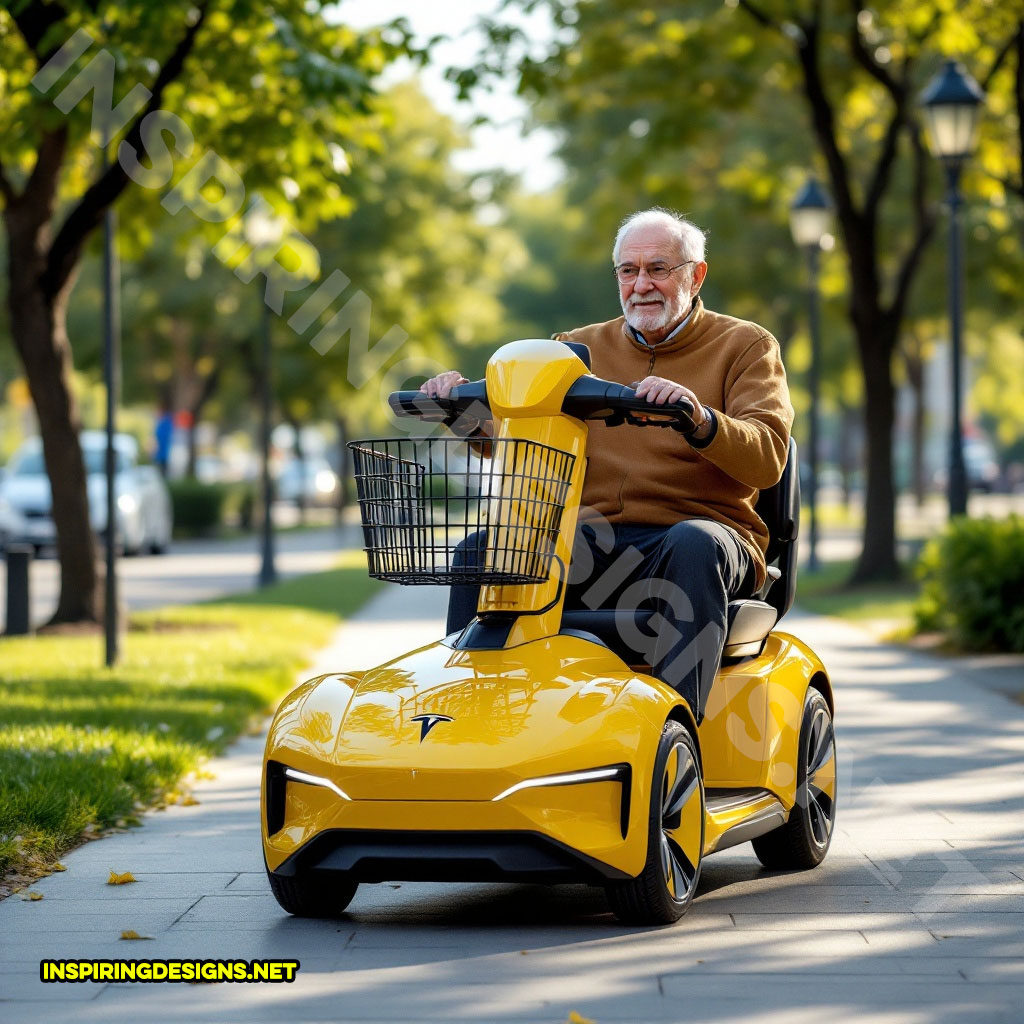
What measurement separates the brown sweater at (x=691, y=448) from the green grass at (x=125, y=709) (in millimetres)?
2220

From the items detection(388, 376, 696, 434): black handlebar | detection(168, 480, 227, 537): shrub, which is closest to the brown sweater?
detection(388, 376, 696, 434): black handlebar

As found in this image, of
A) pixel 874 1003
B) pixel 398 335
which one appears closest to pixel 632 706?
pixel 874 1003

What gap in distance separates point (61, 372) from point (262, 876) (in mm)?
9471

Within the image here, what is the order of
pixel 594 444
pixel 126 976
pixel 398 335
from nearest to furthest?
pixel 126 976 < pixel 594 444 < pixel 398 335

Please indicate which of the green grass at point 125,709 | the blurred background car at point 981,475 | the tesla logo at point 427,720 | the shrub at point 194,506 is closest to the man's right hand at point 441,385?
the tesla logo at point 427,720

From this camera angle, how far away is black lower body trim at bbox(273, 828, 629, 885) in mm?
4613

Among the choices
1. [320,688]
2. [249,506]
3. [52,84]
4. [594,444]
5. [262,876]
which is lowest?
[249,506]

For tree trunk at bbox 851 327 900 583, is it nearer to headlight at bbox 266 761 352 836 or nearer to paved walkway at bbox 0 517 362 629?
paved walkway at bbox 0 517 362 629

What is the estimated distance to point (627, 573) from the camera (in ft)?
17.5

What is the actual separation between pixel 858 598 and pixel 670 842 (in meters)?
14.6

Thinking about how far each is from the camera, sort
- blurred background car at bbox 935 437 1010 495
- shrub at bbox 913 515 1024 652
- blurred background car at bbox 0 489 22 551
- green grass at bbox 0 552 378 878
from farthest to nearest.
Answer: blurred background car at bbox 935 437 1010 495 < blurred background car at bbox 0 489 22 551 < shrub at bbox 913 515 1024 652 < green grass at bbox 0 552 378 878

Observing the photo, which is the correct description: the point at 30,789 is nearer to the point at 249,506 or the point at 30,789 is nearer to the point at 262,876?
the point at 262,876

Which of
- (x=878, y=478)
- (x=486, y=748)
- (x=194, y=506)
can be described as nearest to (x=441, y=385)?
(x=486, y=748)

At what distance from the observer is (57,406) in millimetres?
14555
